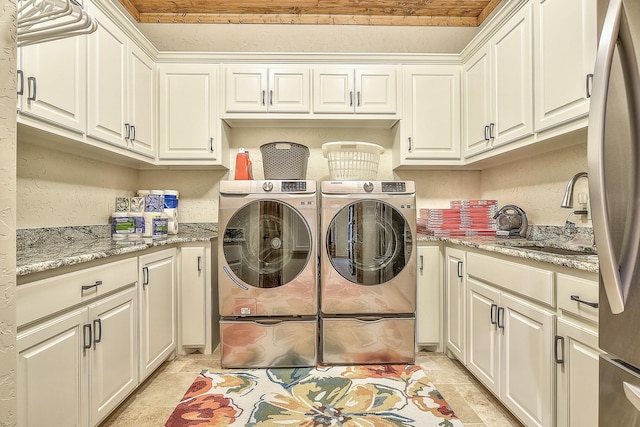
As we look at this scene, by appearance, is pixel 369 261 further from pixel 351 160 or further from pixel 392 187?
pixel 351 160

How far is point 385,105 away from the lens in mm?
2562

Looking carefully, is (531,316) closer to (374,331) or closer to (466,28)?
(374,331)

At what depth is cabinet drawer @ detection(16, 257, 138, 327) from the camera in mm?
1061

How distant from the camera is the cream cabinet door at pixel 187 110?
2.51 m

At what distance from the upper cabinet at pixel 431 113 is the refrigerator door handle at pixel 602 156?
77.3 inches

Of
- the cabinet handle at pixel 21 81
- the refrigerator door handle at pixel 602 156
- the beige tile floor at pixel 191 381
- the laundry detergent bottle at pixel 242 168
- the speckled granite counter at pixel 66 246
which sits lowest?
the beige tile floor at pixel 191 381

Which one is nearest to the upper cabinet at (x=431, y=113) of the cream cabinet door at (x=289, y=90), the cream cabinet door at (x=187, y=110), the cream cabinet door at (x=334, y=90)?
the cream cabinet door at (x=334, y=90)

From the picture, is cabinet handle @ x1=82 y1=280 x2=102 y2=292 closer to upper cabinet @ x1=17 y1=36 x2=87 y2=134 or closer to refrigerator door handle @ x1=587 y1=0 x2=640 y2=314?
upper cabinet @ x1=17 y1=36 x2=87 y2=134

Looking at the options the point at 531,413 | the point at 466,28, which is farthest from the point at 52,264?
the point at 466,28

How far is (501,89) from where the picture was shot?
205cm

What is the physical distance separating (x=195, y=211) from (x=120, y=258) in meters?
1.29

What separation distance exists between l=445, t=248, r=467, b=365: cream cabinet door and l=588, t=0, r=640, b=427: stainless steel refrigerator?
1397mm

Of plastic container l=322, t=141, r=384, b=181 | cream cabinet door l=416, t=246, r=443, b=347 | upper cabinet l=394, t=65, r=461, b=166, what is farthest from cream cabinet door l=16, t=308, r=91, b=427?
upper cabinet l=394, t=65, r=461, b=166

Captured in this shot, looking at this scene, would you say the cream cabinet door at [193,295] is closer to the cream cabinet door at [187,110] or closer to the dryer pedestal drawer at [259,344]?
the dryer pedestal drawer at [259,344]
